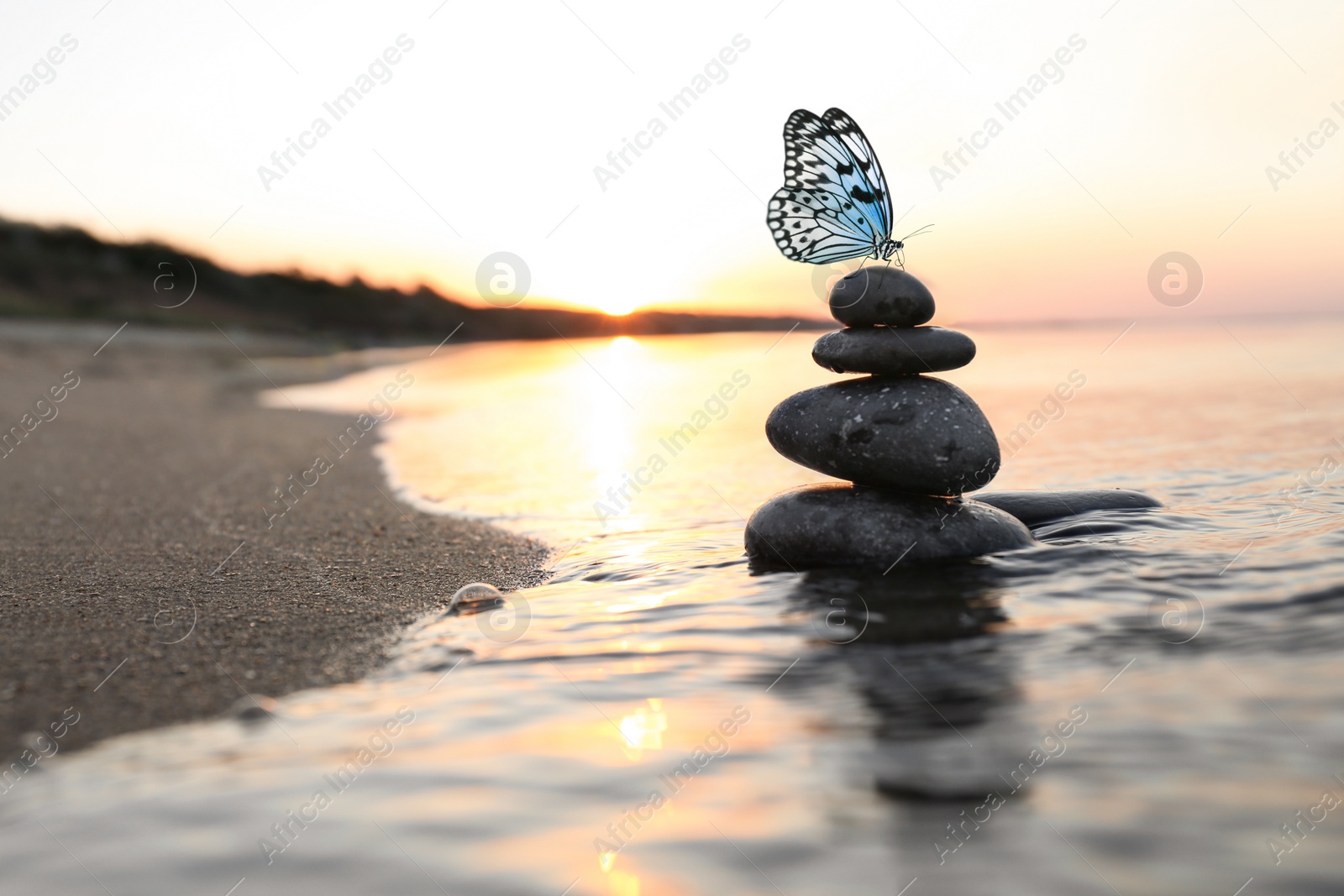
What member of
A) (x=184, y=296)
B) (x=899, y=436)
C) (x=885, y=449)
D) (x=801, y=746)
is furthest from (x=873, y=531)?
(x=184, y=296)

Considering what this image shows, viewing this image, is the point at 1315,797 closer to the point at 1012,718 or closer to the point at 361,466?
the point at 1012,718

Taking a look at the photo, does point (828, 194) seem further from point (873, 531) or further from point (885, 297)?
point (873, 531)

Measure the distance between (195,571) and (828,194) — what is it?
5570mm

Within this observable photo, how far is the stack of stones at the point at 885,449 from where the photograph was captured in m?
6.29

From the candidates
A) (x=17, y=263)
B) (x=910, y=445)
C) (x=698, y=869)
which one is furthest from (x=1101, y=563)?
(x=17, y=263)

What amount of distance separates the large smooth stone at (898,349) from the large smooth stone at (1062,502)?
125 centimetres

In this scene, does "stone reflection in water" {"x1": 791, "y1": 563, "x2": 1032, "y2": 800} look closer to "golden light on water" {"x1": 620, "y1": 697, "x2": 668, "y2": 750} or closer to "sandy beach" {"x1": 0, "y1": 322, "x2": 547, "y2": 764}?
"golden light on water" {"x1": 620, "y1": 697, "x2": 668, "y2": 750}

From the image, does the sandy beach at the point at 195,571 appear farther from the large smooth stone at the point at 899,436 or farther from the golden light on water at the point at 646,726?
the large smooth stone at the point at 899,436

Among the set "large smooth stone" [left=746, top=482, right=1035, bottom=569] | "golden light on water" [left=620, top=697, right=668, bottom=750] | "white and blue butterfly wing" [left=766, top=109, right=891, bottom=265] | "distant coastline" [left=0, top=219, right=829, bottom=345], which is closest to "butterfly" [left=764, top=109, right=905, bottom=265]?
"white and blue butterfly wing" [left=766, top=109, right=891, bottom=265]

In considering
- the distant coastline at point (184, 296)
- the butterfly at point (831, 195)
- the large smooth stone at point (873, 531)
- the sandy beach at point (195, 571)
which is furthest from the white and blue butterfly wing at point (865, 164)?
the distant coastline at point (184, 296)

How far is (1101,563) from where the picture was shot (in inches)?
227

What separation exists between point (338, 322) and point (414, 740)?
76.8 m

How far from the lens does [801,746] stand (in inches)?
136

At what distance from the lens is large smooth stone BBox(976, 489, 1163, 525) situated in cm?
733
